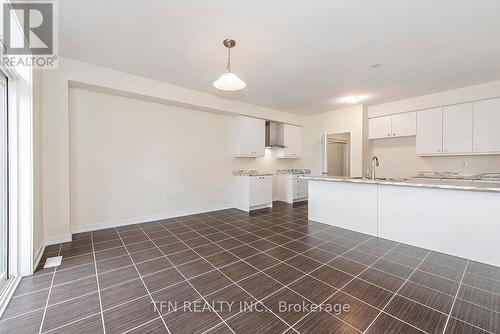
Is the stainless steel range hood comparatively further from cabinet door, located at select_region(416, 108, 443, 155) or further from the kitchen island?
cabinet door, located at select_region(416, 108, 443, 155)

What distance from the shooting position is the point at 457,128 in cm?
415

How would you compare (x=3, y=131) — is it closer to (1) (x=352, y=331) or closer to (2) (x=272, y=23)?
(2) (x=272, y=23)

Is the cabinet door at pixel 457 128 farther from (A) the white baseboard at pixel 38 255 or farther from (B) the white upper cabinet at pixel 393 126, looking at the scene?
(A) the white baseboard at pixel 38 255

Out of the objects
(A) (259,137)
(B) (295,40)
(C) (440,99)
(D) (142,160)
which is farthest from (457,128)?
(D) (142,160)

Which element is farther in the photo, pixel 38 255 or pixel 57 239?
pixel 57 239

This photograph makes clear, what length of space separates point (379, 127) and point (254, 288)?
5.20 meters

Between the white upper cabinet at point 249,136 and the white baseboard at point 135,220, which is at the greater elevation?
the white upper cabinet at point 249,136

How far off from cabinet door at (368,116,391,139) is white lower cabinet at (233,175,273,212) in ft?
9.83

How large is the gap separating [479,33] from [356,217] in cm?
277

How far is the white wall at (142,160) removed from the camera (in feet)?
11.2

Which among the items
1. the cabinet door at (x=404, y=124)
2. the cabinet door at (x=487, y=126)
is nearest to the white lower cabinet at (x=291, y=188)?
the cabinet door at (x=404, y=124)

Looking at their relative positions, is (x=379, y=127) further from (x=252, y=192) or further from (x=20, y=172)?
(x=20, y=172)

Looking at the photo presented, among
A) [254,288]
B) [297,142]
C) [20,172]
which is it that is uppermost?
[297,142]

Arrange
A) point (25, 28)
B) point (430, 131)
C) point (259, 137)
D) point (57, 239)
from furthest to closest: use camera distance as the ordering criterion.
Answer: point (259, 137) → point (430, 131) → point (57, 239) → point (25, 28)
